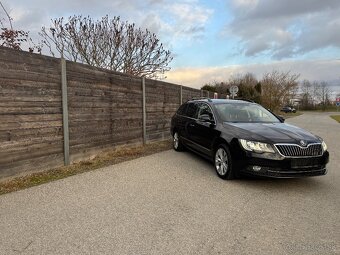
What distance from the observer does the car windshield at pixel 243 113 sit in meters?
7.76

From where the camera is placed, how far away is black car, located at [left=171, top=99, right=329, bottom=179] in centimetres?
603

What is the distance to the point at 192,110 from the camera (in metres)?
9.66

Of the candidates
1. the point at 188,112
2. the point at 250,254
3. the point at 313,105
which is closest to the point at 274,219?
the point at 250,254

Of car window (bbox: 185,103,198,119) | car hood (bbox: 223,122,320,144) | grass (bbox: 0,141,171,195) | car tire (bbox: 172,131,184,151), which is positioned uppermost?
car window (bbox: 185,103,198,119)

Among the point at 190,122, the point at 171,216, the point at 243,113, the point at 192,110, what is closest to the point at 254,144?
the point at 243,113

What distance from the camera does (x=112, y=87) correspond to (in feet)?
31.2

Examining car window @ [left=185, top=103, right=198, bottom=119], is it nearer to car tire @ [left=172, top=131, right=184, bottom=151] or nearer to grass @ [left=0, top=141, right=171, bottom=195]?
car tire @ [left=172, top=131, right=184, bottom=151]

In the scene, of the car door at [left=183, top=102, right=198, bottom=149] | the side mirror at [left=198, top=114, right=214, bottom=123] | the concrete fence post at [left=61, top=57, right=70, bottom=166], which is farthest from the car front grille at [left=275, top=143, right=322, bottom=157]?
the concrete fence post at [left=61, top=57, right=70, bottom=166]

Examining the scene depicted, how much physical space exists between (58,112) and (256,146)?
4.07 m

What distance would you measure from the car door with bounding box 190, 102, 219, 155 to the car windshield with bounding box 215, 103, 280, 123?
276 mm

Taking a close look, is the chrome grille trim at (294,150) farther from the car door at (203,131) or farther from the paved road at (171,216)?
the car door at (203,131)

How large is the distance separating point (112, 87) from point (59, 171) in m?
3.09

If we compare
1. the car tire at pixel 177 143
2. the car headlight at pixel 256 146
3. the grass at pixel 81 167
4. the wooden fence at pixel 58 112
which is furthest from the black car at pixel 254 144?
the wooden fence at pixel 58 112

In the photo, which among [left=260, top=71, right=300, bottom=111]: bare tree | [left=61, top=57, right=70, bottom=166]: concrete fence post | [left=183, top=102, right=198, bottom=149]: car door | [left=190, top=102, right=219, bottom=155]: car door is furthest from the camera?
[left=260, top=71, right=300, bottom=111]: bare tree
